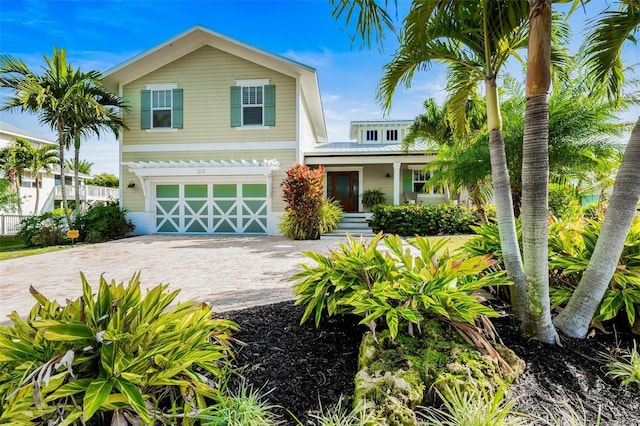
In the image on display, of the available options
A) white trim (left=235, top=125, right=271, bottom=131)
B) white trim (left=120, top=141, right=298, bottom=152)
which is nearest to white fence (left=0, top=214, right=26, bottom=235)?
white trim (left=120, top=141, right=298, bottom=152)

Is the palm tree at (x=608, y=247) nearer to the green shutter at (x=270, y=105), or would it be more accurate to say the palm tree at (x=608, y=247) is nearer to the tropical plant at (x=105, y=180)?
the green shutter at (x=270, y=105)

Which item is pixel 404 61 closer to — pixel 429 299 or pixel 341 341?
pixel 429 299

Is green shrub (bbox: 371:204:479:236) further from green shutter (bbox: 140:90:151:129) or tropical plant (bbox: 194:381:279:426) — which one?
tropical plant (bbox: 194:381:279:426)

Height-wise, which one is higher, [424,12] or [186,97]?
[186,97]

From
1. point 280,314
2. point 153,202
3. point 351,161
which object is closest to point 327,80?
point 351,161

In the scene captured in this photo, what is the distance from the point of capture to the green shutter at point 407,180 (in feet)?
54.6

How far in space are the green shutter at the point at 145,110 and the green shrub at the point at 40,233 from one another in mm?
4848

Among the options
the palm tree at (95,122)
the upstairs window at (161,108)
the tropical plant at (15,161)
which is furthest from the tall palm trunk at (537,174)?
the tropical plant at (15,161)

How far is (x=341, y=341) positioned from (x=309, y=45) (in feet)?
30.8

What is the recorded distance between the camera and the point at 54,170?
26984 mm

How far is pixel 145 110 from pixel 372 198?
1087 cm

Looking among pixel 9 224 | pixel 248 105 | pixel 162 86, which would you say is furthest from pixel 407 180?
pixel 9 224

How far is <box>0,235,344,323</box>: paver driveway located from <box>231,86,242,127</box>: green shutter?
539 centimetres

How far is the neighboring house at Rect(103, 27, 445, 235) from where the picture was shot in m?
12.6
